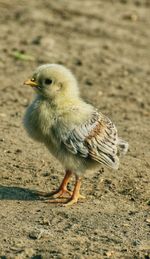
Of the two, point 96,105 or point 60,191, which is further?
point 96,105

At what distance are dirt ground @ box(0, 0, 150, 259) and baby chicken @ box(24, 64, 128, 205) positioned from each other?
396mm

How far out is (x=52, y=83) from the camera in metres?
6.43

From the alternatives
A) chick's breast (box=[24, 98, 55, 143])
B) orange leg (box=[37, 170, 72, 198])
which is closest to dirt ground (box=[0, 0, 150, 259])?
orange leg (box=[37, 170, 72, 198])

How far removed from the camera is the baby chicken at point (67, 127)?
6.24 meters

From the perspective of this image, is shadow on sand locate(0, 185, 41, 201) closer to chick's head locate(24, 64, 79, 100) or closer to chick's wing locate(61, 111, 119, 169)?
chick's wing locate(61, 111, 119, 169)

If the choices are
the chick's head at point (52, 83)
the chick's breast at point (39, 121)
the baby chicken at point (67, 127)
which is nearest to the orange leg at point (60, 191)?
the baby chicken at point (67, 127)

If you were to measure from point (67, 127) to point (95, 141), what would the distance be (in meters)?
0.35

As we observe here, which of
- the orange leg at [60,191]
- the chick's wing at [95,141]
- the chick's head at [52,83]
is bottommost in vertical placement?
the orange leg at [60,191]

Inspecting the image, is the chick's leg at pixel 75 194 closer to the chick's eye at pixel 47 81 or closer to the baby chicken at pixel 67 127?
the baby chicken at pixel 67 127

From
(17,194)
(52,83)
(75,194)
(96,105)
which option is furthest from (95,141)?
(96,105)

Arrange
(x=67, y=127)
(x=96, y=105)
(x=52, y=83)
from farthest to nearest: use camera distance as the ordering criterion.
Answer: (x=96, y=105) < (x=52, y=83) < (x=67, y=127)

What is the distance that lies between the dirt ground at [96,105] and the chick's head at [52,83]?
38.2 inches

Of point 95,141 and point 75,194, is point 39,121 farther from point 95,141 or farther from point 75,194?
point 75,194

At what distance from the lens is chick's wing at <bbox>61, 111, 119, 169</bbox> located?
6.25 metres
